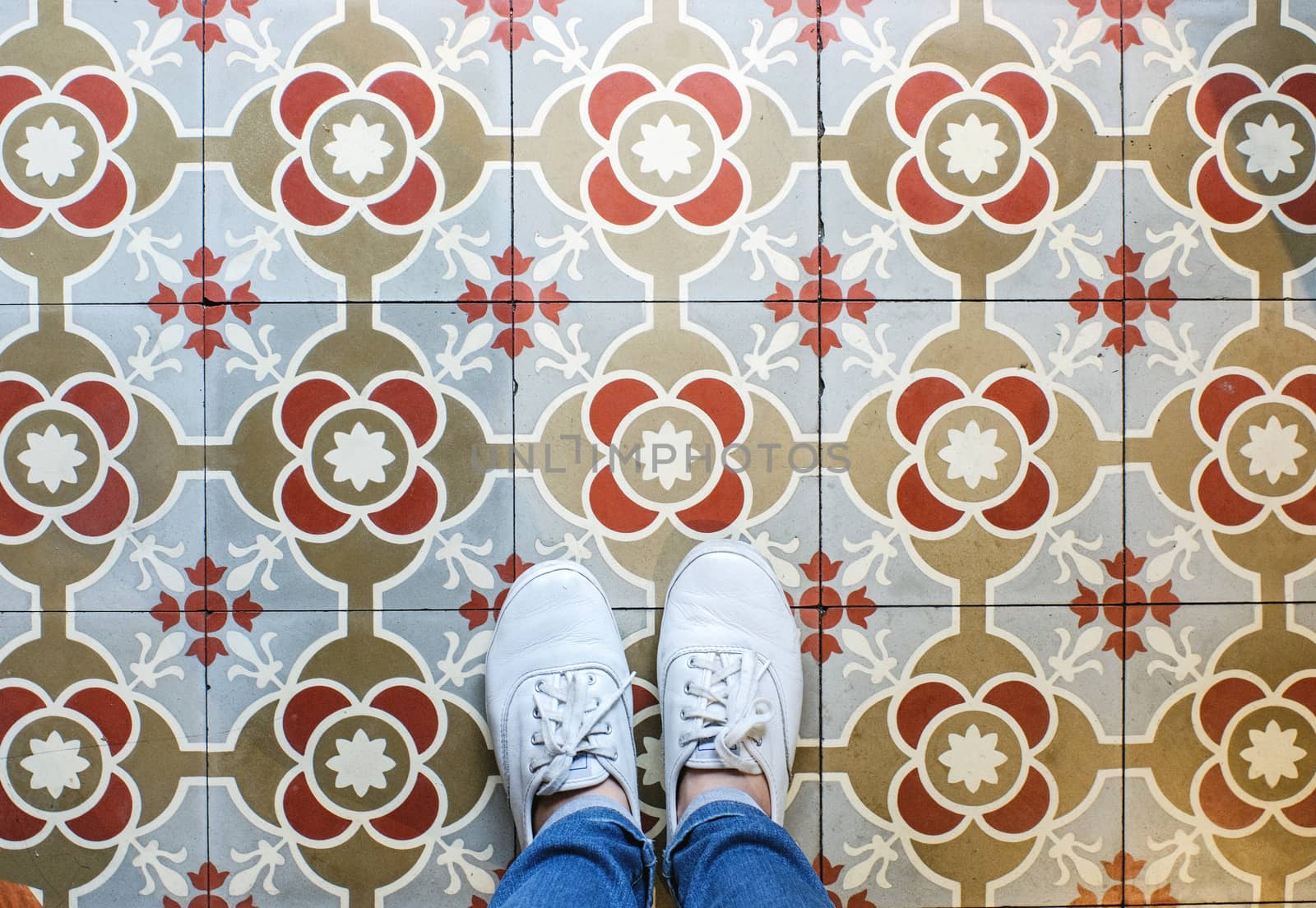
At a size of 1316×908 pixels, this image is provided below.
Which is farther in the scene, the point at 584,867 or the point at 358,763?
the point at 358,763

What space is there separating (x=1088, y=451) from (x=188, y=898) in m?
1.15

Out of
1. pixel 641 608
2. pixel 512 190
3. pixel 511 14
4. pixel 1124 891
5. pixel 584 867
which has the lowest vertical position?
pixel 1124 891

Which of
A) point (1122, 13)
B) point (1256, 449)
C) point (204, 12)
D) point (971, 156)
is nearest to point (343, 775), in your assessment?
point (204, 12)

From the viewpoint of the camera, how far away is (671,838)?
2.64 feet

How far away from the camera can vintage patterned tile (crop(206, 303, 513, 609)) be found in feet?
2.77

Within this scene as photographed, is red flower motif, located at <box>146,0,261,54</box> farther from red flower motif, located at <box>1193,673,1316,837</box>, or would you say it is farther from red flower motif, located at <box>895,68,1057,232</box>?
red flower motif, located at <box>1193,673,1316,837</box>

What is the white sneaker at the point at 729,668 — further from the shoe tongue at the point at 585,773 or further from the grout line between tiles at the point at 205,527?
the grout line between tiles at the point at 205,527

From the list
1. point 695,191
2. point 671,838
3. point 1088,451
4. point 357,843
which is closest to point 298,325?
point 695,191

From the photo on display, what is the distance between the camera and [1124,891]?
857 millimetres

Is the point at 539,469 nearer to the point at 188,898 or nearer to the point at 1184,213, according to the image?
the point at 188,898

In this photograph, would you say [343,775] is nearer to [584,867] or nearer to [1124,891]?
[584,867]

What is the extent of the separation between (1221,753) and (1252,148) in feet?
2.30

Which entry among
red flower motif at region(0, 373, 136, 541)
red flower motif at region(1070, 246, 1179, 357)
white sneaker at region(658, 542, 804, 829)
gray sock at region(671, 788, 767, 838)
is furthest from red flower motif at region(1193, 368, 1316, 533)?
red flower motif at region(0, 373, 136, 541)

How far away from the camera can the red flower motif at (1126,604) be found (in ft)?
2.81
